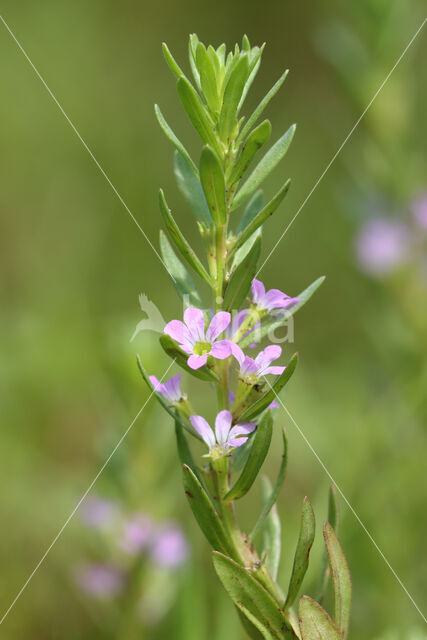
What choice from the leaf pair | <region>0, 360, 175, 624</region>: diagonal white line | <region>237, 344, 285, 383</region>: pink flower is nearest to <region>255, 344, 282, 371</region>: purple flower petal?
<region>237, 344, 285, 383</region>: pink flower

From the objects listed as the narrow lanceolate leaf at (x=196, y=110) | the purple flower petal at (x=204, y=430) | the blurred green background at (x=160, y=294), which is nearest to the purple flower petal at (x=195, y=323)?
the purple flower petal at (x=204, y=430)

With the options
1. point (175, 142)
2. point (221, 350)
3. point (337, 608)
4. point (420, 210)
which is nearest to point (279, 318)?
point (221, 350)

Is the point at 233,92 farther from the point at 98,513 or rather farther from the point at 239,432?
the point at 98,513

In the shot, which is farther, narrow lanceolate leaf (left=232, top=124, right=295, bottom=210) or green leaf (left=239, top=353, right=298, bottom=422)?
narrow lanceolate leaf (left=232, top=124, right=295, bottom=210)

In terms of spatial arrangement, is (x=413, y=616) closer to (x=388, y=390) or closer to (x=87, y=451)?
(x=388, y=390)

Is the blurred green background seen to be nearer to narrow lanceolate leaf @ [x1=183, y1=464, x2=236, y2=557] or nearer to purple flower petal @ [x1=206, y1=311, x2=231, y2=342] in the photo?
narrow lanceolate leaf @ [x1=183, y1=464, x2=236, y2=557]

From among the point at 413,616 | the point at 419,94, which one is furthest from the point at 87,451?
the point at 419,94
